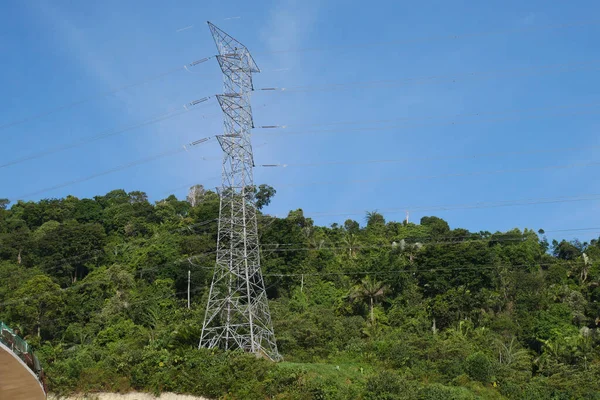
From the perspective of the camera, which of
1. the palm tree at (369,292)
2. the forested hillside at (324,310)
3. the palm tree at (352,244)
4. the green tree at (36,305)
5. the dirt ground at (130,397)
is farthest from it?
the palm tree at (352,244)

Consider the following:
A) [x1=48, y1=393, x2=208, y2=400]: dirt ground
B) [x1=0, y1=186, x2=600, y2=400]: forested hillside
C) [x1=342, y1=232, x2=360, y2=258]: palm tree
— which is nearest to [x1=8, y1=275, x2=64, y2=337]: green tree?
[x1=0, y1=186, x2=600, y2=400]: forested hillside

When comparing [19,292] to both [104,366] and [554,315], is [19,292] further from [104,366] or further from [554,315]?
[554,315]

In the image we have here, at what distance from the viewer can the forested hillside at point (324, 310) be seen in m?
33.6

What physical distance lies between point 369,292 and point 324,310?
427cm

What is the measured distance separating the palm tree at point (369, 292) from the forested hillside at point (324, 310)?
0.13m

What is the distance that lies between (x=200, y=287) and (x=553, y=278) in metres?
30.6

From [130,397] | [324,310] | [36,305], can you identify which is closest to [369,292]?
[324,310]

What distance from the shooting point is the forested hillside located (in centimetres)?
3356

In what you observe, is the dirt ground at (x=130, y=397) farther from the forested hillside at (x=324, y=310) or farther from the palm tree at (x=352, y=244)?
the palm tree at (x=352, y=244)

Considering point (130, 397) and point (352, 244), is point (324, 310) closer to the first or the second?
point (352, 244)

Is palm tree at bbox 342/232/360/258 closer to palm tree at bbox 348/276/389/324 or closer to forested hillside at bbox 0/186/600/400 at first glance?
forested hillside at bbox 0/186/600/400

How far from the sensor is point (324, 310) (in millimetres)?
46750

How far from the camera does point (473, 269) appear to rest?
161 feet

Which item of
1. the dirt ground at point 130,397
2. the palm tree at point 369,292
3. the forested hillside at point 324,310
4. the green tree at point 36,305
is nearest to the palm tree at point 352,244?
the forested hillside at point 324,310
